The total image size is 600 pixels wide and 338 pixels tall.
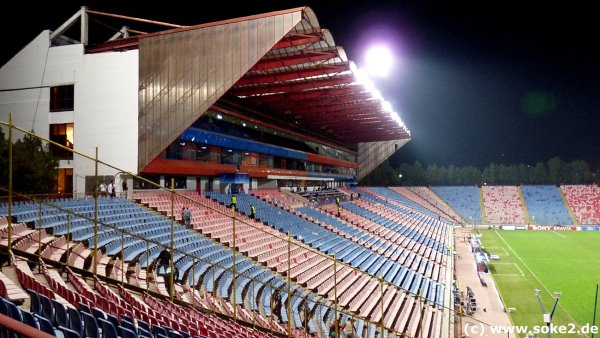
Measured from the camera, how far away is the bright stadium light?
39656mm

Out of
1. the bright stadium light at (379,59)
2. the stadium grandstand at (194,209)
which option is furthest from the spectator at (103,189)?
the bright stadium light at (379,59)

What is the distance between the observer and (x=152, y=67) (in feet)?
77.3

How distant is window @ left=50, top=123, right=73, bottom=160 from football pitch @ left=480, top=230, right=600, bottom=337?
85.0 feet

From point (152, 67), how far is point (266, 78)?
9276 mm

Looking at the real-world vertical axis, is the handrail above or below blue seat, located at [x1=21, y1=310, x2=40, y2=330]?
above

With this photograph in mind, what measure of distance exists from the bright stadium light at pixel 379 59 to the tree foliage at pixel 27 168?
2832 cm

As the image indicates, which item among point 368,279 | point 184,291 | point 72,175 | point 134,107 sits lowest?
point 368,279

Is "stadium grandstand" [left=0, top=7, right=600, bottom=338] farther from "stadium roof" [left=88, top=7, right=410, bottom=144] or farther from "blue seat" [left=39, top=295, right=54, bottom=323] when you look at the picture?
"stadium roof" [left=88, top=7, right=410, bottom=144]

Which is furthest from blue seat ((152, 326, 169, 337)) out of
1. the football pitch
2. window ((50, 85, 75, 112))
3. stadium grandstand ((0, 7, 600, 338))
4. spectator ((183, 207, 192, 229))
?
window ((50, 85, 75, 112))

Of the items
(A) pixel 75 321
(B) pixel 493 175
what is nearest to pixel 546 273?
(A) pixel 75 321

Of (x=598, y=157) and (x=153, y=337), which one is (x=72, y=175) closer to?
(x=153, y=337)

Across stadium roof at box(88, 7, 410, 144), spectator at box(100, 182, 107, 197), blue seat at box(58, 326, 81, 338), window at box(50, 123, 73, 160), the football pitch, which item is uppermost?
stadium roof at box(88, 7, 410, 144)

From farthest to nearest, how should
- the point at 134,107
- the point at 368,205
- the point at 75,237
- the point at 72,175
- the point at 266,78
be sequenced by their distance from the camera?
the point at 368,205 → the point at 266,78 → the point at 72,175 → the point at 134,107 → the point at 75,237

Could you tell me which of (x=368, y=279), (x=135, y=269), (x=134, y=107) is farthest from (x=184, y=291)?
(x=134, y=107)
